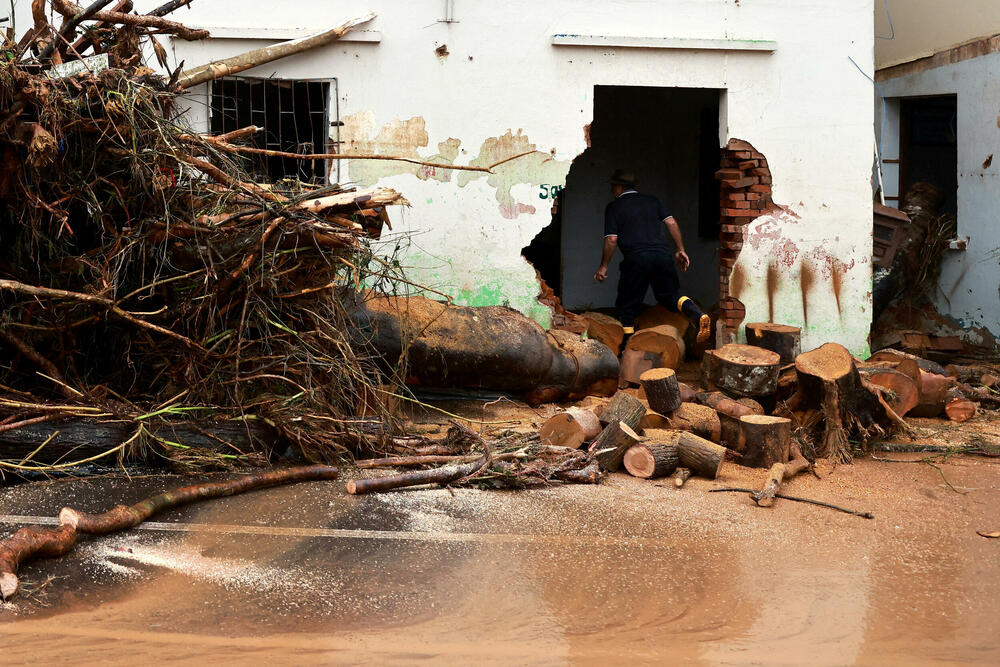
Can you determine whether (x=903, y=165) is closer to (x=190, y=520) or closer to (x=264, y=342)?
(x=264, y=342)

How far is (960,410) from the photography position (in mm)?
8141

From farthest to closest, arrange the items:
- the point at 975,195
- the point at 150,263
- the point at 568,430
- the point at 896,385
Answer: the point at 975,195 → the point at 896,385 → the point at 568,430 → the point at 150,263

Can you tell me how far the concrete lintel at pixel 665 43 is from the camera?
909 cm

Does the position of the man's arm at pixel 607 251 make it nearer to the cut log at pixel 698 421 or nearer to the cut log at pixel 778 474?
the cut log at pixel 698 421

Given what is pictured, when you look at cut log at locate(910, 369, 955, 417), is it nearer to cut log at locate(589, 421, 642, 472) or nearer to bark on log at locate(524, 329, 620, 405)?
bark on log at locate(524, 329, 620, 405)

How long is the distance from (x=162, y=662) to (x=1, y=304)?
3085 millimetres

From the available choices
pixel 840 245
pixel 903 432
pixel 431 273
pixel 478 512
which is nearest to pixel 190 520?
pixel 478 512

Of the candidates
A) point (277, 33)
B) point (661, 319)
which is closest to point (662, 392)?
point (661, 319)

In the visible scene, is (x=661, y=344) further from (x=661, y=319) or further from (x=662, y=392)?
(x=662, y=392)

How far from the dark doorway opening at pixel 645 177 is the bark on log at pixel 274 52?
184 inches

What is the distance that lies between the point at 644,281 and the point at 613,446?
13.1 ft

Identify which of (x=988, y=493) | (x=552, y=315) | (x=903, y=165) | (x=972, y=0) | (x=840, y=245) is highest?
(x=972, y=0)

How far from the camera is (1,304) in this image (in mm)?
5801

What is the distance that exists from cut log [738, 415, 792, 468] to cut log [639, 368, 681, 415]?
2.65ft
